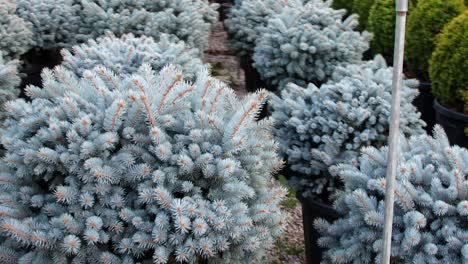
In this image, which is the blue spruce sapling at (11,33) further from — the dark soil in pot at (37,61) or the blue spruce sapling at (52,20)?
the dark soil in pot at (37,61)

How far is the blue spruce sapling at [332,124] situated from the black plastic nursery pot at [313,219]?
0.23ft

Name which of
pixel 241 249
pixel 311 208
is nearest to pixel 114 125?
pixel 241 249

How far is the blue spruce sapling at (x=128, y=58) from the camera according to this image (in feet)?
12.0

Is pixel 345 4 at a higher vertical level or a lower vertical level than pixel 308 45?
lower

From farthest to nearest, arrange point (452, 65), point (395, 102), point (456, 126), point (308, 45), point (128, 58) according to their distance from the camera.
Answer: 1. point (308, 45)
2. point (452, 65)
3. point (456, 126)
4. point (128, 58)
5. point (395, 102)

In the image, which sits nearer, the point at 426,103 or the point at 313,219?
the point at 313,219

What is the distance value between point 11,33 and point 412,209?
3546 mm

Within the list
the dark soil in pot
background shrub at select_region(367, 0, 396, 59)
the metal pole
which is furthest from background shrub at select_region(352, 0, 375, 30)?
the metal pole

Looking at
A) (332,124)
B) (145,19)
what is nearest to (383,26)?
(145,19)

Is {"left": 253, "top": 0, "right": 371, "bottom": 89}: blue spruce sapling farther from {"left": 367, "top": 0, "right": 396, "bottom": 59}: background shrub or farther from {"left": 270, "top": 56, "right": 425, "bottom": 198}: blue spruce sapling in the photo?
{"left": 270, "top": 56, "right": 425, "bottom": 198}: blue spruce sapling

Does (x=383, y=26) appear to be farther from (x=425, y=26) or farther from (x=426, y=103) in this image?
(x=426, y=103)

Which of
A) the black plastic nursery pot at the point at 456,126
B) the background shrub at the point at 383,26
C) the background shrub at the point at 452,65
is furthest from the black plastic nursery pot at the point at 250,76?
the black plastic nursery pot at the point at 456,126

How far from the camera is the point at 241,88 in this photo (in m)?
6.38

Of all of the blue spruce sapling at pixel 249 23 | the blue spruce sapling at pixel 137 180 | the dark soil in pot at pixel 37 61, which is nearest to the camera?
the blue spruce sapling at pixel 137 180
